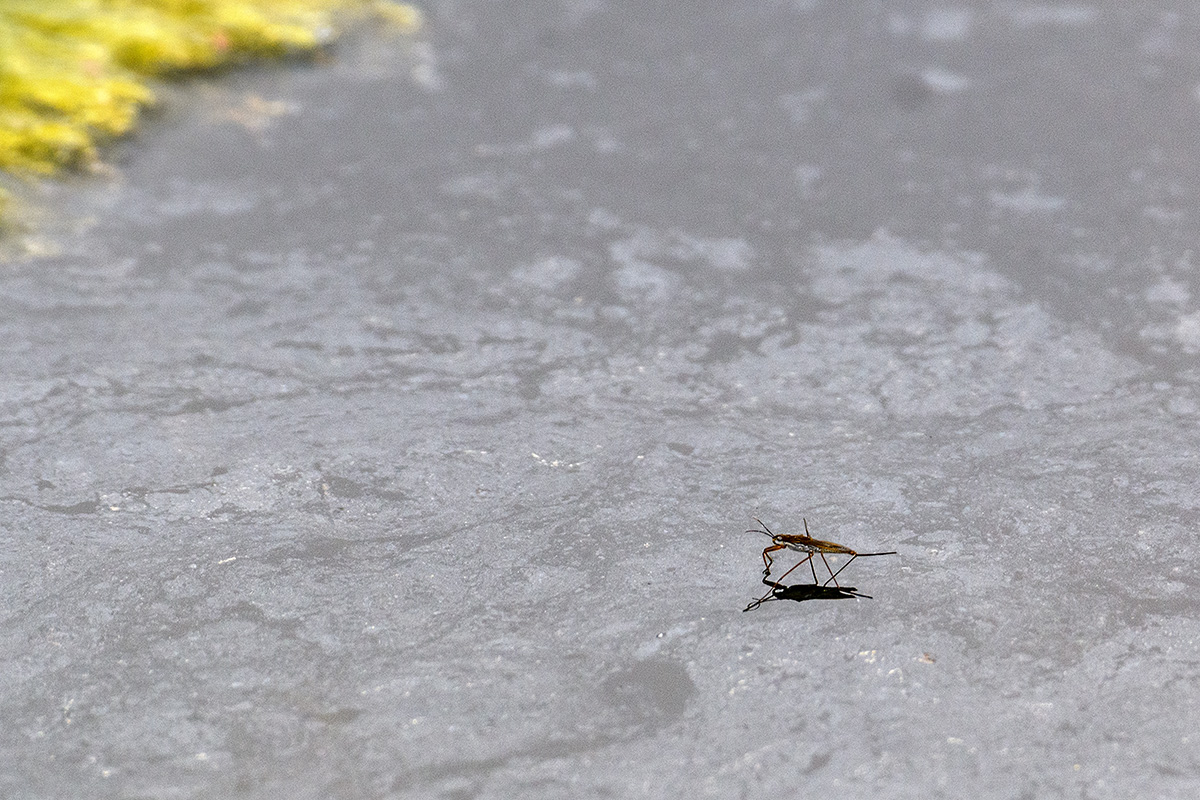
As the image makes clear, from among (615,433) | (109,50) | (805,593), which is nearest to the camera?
(805,593)

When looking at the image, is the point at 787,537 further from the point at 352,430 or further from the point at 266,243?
the point at 266,243

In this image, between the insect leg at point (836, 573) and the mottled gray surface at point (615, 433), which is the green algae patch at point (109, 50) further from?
the insect leg at point (836, 573)

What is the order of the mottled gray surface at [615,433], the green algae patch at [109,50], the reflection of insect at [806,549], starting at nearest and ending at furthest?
the mottled gray surface at [615,433], the reflection of insect at [806,549], the green algae patch at [109,50]

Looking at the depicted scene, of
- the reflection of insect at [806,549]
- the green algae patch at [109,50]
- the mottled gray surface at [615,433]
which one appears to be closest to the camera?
the mottled gray surface at [615,433]

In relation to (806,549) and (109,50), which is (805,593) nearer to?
(806,549)

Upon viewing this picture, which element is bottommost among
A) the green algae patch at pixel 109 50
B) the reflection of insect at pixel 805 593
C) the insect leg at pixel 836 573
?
the reflection of insect at pixel 805 593

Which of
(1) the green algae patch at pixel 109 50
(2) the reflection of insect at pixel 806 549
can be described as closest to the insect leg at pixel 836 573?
(2) the reflection of insect at pixel 806 549

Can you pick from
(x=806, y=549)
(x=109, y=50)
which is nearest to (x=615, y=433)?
(x=806, y=549)

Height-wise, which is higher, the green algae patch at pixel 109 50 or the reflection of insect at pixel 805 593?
the green algae patch at pixel 109 50
